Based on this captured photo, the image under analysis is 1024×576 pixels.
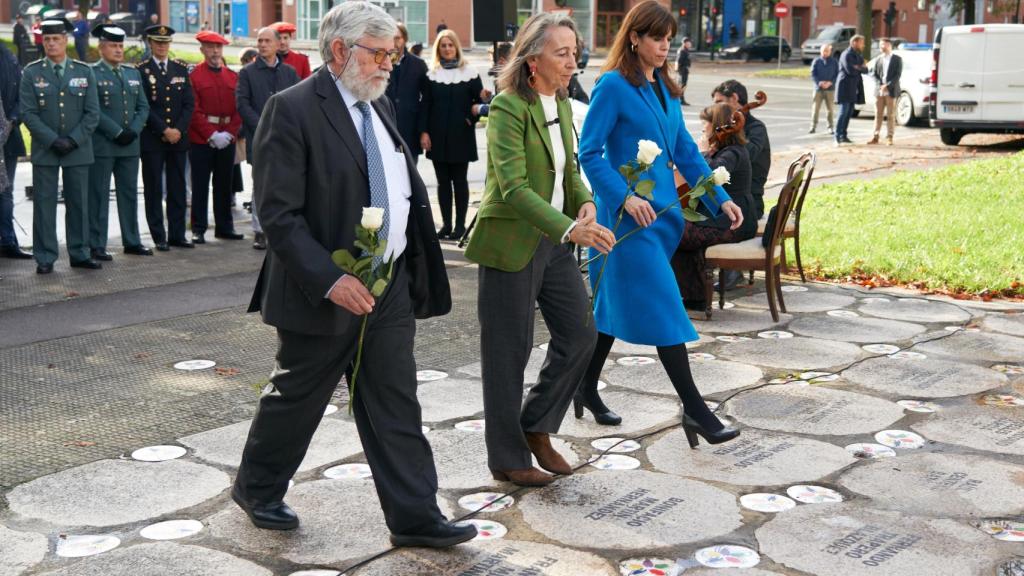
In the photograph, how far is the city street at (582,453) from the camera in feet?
13.8

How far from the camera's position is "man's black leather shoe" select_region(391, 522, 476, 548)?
418cm

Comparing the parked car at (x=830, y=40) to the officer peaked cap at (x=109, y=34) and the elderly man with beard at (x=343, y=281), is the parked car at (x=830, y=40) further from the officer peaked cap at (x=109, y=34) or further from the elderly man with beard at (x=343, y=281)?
the elderly man with beard at (x=343, y=281)

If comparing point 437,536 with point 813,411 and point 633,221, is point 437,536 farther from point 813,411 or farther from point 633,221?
point 813,411

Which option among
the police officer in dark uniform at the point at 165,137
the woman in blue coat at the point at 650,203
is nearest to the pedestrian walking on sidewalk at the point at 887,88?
the police officer in dark uniform at the point at 165,137

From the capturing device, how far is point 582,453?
534cm

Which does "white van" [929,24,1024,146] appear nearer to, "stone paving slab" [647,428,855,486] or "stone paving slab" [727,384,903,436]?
"stone paving slab" [727,384,903,436]

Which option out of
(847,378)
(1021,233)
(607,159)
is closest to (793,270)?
(1021,233)

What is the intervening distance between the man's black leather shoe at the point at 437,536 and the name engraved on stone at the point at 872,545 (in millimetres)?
1188

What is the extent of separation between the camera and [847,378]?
6.68 m

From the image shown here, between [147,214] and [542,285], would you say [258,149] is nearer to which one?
[542,285]

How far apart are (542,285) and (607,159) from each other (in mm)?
789

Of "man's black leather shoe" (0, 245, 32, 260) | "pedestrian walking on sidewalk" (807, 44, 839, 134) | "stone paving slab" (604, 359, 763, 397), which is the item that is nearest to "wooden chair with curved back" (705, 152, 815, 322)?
"stone paving slab" (604, 359, 763, 397)

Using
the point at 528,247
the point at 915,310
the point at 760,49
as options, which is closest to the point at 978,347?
the point at 915,310

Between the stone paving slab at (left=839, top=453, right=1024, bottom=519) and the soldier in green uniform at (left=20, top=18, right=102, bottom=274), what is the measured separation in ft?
21.9
